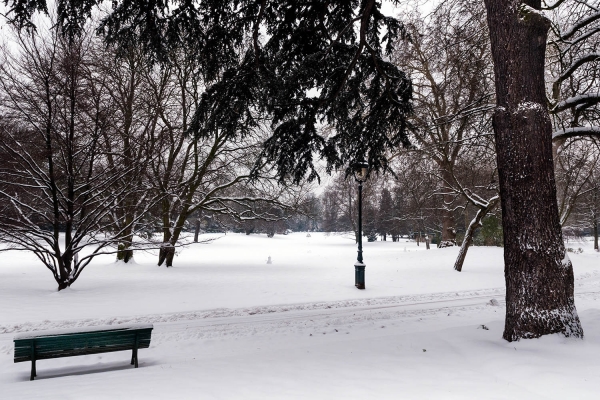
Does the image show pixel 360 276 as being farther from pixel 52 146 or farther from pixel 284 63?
pixel 52 146

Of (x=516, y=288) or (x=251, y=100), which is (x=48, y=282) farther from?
(x=516, y=288)

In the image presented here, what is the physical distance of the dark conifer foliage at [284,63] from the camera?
616 centimetres

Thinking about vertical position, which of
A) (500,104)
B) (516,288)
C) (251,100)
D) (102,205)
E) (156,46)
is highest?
(156,46)

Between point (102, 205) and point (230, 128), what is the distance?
5.85 m

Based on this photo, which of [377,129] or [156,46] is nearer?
[156,46]

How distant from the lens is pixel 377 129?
7457mm

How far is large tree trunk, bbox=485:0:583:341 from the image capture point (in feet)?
14.8


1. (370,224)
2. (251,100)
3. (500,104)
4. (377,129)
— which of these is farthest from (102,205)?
(370,224)

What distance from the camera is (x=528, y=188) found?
4574 mm

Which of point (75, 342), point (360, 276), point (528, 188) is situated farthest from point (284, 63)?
point (360, 276)

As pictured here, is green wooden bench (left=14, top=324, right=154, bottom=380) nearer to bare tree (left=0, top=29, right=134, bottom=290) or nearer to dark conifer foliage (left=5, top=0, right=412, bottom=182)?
dark conifer foliage (left=5, top=0, right=412, bottom=182)

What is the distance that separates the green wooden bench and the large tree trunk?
5.15 m

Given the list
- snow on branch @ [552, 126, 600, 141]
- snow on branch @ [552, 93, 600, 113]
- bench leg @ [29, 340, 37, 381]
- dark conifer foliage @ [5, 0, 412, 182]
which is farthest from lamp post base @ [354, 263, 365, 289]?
bench leg @ [29, 340, 37, 381]

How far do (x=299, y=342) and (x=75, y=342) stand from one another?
3250mm
